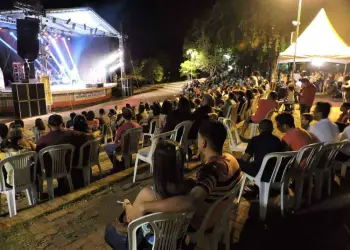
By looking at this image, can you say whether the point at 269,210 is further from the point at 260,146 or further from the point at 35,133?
the point at 35,133

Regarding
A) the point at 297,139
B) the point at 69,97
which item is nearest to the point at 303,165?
the point at 297,139

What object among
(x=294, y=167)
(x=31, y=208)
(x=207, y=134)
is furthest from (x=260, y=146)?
(x=31, y=208)

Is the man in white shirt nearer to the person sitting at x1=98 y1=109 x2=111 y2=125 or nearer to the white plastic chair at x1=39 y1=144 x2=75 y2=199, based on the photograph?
the white plastic chair at x1=39 y1=144 x2=75 y2=199

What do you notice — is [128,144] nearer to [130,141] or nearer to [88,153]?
[130,141]

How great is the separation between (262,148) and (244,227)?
847mm

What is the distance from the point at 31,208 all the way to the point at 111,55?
65.6ft

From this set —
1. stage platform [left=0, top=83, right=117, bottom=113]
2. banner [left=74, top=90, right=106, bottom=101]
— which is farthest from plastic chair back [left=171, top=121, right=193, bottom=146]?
banner [left=74, top=90, right=106, bottom=101]

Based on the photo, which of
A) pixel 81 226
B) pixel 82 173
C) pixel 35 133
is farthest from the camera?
pixel 35 133

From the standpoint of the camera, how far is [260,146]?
9.92 ft

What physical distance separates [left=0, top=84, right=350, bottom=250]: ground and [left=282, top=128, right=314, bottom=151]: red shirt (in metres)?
0.73

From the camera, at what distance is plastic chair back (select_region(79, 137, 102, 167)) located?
12.8 ft

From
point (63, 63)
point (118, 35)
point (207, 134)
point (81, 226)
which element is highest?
point (118, 35)

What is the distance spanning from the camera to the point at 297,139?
320 cm

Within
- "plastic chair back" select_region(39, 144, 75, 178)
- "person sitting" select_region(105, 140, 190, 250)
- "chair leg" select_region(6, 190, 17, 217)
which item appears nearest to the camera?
"person sitting" select_region(105, 140, 190, 250)
